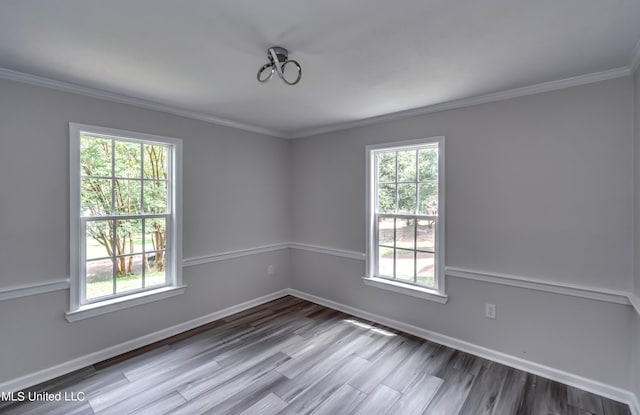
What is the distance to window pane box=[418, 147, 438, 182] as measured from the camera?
3.08 metres

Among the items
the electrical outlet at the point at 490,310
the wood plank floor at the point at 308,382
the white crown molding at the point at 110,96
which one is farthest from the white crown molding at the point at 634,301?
the white crown molding at the point at 110,96

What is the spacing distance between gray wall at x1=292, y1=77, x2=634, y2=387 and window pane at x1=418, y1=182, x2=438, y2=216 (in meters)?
0.18

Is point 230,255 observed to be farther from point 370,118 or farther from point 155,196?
point 370,118

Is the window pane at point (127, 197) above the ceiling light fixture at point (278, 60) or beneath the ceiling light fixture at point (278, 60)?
beneath

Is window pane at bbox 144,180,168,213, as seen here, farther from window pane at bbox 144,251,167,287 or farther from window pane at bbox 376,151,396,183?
window pane at bbox 376,151,396,183

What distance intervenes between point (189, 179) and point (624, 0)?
352 centimetres

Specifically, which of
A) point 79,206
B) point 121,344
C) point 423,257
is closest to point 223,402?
point 121,344

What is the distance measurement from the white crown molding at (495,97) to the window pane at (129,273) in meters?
2.70

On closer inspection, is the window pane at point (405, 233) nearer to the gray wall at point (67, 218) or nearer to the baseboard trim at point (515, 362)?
the baseboard trim at point (515, 362)

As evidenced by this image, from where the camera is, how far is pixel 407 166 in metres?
3.30

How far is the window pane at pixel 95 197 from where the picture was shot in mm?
2584

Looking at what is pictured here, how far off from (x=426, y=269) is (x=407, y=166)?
3.79 ft

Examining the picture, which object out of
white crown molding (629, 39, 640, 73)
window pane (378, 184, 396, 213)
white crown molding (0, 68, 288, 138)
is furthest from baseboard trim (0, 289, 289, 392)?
white crown molding (629, 39, 640, 73)

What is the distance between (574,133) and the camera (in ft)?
7.52
